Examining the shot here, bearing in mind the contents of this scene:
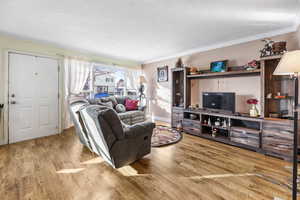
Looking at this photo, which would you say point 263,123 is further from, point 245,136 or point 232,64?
point 232,64

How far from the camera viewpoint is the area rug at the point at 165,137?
3.17 metres

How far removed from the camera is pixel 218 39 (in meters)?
3.46

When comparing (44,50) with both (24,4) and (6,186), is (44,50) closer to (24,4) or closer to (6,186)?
(24,4)

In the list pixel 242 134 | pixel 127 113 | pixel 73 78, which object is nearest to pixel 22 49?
pixel 73 78

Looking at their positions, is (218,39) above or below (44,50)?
above

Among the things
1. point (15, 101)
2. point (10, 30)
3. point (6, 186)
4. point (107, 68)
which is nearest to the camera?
point (6, 186)

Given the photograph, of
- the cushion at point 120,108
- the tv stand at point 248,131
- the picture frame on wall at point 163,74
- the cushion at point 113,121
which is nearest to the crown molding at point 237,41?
the picture frame on wall at point 163,74

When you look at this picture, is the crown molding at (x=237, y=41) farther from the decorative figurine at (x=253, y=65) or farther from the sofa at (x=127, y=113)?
the sofa at (x=127, y=113)

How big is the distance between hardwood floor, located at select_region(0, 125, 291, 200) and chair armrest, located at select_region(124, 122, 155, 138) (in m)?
0.53

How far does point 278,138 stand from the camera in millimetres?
2516

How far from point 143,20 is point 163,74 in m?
2.93

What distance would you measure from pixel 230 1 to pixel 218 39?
158 cm

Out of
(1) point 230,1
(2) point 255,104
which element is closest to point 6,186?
(1) point 230,1

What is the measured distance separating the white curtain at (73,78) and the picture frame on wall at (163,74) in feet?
8.35
